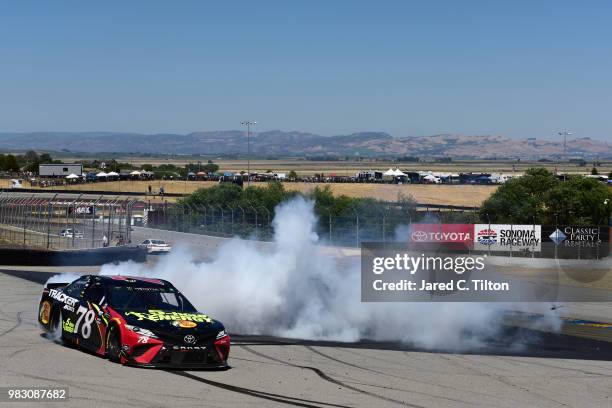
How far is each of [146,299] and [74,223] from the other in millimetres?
21746

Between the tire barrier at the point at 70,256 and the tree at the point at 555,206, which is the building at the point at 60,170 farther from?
the tire barrier at the point at 70,256

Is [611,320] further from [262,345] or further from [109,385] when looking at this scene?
[109,385]

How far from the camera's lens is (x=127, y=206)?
34.1 m

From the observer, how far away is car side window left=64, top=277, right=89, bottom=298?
1424 cm

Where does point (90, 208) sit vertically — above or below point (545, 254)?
above

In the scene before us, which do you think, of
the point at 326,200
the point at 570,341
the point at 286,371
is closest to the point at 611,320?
the point at 570,341

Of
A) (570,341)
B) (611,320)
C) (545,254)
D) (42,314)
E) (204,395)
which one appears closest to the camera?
(204,395)

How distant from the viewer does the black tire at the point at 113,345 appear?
12.6 m

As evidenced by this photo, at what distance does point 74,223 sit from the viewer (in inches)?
1351

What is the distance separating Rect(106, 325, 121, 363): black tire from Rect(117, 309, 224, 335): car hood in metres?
0.26

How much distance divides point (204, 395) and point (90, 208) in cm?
2493

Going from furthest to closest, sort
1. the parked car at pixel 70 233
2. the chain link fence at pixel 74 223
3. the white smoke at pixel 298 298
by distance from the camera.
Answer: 1. the parked car at pixel 70 233
2. the chain link fence at pixel 74 223
3. the white smoke at pixel 298 298

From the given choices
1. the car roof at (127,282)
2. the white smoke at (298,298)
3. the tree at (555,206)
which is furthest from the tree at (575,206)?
the car roof at (127,282)

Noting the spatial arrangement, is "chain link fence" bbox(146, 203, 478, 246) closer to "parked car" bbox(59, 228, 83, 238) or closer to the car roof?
"parked car" bbox(59, 228, 83, 238)
